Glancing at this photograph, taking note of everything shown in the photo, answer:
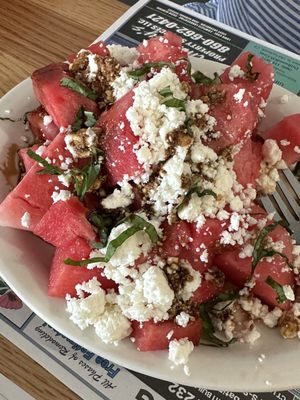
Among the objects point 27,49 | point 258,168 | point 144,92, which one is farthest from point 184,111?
point 27,49

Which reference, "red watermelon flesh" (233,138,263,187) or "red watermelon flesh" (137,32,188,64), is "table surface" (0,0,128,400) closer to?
"red watermelon flesh" (137,32,188,64)

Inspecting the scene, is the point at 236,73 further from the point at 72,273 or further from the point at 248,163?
the point at 72,273

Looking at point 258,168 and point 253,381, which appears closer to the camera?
point 253,381

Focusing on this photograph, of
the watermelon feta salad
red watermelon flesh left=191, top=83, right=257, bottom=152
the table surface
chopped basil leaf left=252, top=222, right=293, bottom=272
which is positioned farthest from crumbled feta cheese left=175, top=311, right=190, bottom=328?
the table surface

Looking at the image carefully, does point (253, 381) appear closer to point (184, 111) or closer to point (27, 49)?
point (184, 111)

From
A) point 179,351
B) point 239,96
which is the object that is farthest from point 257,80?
point 179,351

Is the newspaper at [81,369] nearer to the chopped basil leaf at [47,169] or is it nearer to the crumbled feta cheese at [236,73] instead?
the chopped basil leaf at [47,169]
